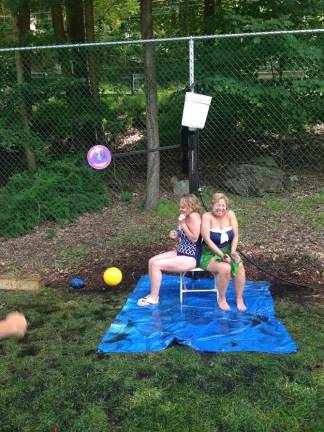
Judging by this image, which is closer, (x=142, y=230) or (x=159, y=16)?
(x=142, y=230)

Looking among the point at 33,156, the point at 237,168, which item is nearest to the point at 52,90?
the point at 33,156

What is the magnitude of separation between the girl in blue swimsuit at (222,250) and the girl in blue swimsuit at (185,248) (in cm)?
8

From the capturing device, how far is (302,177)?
29.2ft

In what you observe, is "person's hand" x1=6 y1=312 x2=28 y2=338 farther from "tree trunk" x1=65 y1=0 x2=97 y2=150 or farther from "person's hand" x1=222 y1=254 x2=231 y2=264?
"tree trunk" x1=65 y1=0 x2=97 y2=150

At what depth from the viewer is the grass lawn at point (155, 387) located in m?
3.09

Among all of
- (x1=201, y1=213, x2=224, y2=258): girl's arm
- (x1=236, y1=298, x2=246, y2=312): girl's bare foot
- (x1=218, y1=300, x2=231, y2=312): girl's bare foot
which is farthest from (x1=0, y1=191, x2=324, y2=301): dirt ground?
(x1=201, y1=213, x2=224, y2=258): girl's arm

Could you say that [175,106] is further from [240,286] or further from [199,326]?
[199,326]

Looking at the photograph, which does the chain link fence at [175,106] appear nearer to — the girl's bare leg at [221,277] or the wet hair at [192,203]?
the wet hair at [192,203]

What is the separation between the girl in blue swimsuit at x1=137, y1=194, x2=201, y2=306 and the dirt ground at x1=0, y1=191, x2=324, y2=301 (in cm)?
83

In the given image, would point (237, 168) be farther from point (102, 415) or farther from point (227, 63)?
point (102, 415)

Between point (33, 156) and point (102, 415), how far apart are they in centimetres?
591

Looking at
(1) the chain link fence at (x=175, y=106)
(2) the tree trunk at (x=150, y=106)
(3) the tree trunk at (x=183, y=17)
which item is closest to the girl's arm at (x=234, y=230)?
(2) the tree trunk at (x=150, y=106)

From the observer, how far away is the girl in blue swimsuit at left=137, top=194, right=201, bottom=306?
4832mm

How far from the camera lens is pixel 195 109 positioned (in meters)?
5.07
